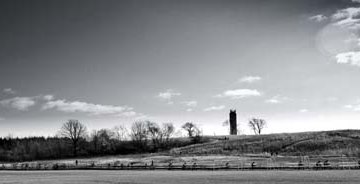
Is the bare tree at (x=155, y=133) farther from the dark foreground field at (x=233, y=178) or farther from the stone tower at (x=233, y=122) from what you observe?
the dark foreground field at (x=233, y=178)

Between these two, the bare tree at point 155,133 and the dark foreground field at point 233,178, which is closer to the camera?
the dark foreground field at point 233,178

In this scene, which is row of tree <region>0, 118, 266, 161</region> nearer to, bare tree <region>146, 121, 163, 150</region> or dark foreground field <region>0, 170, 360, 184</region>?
bare tree <region>146, 121, 163, 150</region>

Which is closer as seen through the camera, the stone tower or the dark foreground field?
the dark foreground field

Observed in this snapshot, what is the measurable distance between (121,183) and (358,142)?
61.9m

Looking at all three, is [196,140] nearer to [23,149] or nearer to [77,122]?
[77,122]

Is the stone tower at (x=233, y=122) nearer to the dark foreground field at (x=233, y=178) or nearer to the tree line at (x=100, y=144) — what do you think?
the tree line at (x=100, y=144)

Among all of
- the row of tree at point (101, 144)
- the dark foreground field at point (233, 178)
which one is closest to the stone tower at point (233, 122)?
the row of tree at point (101, 144)

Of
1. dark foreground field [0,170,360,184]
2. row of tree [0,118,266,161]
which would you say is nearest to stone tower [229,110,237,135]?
row of tree [0,118,266,161]

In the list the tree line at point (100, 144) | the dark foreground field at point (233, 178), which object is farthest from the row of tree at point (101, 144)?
the dark foreground field at point (233, 178)

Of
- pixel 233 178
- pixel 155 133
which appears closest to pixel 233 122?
pixel 155 133

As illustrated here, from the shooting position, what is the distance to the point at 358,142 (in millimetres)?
78375

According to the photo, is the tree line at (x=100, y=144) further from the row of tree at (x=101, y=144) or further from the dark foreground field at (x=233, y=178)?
the dark foreground field at (x=233, y=178)

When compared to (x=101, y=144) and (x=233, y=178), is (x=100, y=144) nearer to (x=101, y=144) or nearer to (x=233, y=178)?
(x=101, y=144)

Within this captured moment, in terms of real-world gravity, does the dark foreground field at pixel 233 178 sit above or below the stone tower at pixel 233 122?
below
